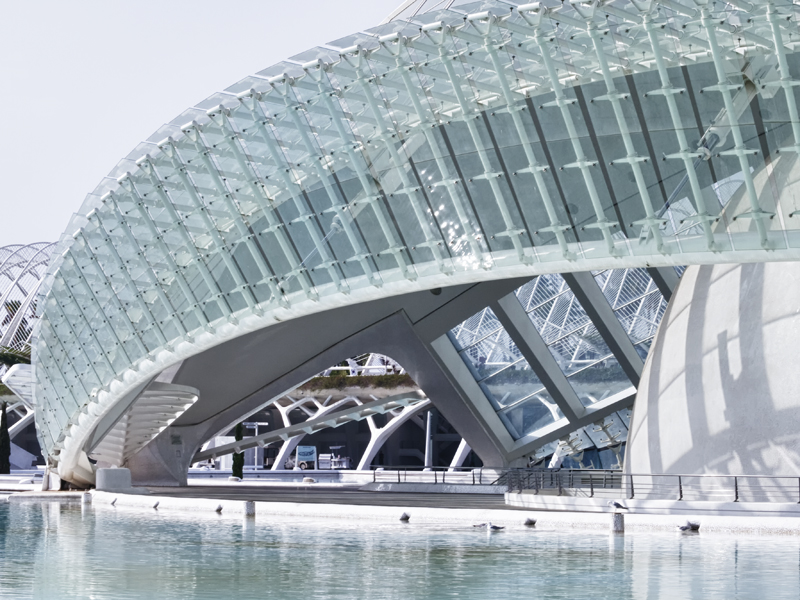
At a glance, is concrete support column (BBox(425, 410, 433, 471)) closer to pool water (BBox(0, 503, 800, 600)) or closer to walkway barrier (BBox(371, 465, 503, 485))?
walkway barrier (BBox(371, 465, 503, 485))

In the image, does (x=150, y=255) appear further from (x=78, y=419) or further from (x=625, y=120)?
(x=625, y=120)

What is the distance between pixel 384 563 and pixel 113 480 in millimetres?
25154

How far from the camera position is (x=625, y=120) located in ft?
73.3

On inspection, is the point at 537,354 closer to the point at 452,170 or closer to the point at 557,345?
the point at 557,345

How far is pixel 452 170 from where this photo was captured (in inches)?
1012

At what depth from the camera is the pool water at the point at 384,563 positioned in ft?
41.8

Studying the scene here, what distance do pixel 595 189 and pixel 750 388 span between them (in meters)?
5.51

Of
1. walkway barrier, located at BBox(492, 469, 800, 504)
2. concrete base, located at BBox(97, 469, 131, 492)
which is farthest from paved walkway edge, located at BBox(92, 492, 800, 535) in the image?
concrete base, located at BBox(97, 469, 131, 492)

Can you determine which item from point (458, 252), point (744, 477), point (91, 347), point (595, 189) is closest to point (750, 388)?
point (744, 477)

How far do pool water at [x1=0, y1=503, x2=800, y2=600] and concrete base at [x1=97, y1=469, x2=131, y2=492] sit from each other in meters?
15.5

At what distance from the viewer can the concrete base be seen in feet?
124

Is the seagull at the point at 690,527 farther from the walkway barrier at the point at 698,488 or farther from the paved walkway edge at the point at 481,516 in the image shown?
the walkway barrier at the point at 698,488

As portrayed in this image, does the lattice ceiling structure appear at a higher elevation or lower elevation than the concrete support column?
higher

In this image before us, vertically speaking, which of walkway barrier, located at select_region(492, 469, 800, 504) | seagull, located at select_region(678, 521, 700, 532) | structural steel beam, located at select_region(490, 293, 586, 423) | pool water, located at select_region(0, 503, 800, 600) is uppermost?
structural steel beam, located at select_region(490, 293, 586, 423)
